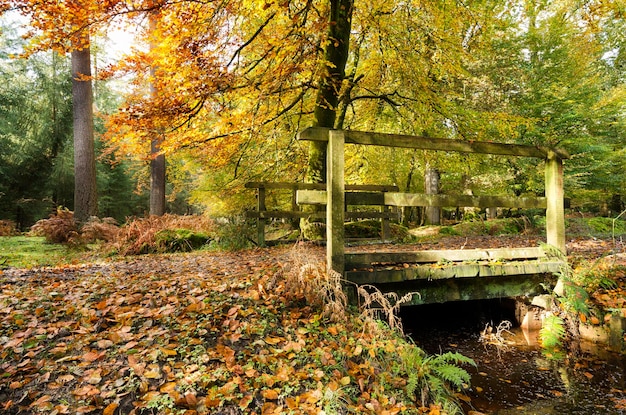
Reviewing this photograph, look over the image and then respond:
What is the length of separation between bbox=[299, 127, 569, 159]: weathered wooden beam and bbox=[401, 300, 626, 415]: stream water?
256 cm

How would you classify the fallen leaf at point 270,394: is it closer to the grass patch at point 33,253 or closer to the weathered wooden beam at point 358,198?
the weathered wooden beam at point 358,198

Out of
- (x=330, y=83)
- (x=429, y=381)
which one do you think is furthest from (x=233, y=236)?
(x=429, y=381)

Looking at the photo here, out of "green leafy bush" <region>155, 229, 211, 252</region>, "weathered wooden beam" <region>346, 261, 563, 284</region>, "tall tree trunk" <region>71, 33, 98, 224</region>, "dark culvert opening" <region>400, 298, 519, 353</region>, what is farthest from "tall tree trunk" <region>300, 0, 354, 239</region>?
"tall tree trunk" <region>71, 33, 98, 224</region>

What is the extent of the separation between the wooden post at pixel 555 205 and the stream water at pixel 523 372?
1360 millimetres

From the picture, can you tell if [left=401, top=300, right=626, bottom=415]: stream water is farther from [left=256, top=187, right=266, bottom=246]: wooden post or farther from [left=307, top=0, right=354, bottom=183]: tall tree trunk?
[left=307, top=0, right=354, bottom=183]: tall tree trunk

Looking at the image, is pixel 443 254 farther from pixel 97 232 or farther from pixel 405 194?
pixel 97 232

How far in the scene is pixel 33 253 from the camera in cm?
823

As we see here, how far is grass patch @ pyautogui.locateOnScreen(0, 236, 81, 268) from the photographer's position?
697 centimetres

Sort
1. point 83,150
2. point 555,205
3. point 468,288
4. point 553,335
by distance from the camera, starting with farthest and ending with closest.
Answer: point 83,150, point 555,205, point 468,288, point 553,335

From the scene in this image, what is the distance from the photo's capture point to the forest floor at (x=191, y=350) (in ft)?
8.19

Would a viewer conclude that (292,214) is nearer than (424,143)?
No

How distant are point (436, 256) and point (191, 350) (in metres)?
3.43

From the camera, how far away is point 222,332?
329cm

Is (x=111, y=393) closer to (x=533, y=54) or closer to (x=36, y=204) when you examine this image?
(x=533, y=54)
